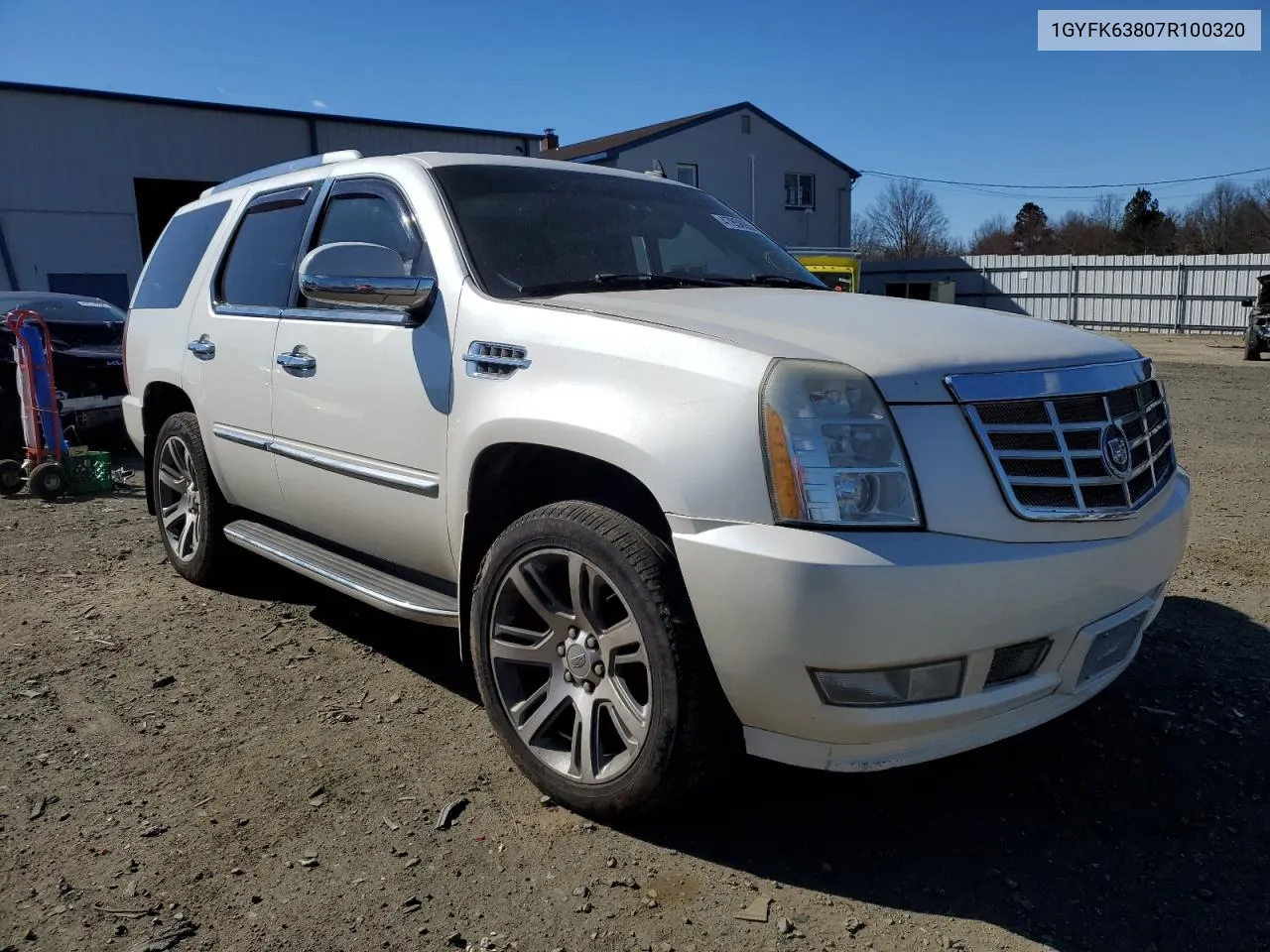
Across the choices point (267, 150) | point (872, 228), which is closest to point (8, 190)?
point (267, 150)

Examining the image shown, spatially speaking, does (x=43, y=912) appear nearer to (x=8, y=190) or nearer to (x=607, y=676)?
(x=607, y=676)

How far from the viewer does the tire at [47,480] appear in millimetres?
7582

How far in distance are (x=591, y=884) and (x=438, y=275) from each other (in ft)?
6.19

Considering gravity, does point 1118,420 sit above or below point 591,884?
above

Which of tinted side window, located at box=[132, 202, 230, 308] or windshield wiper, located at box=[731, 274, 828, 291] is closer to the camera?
windshield wiper, located at box=[731, 274, 828, 291]

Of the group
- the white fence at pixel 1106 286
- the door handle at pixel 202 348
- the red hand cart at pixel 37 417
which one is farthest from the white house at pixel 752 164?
the door handle at pixel 202 348

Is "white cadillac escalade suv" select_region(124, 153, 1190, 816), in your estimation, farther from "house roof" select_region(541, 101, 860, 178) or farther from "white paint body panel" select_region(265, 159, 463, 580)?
"house roof" select_region(541, 101, 860, 178)

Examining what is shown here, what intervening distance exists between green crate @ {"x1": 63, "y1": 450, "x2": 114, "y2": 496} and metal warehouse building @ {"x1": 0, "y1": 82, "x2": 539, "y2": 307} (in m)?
14.9

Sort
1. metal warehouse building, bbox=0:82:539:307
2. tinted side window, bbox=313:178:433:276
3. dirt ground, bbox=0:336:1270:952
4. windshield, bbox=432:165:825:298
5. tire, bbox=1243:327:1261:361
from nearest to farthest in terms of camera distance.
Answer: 1. dirt ground, bbox=0:336:1270:952
2. windshield, bbox=432:165:825:298
3. tinted side window, bbox=313:178:433:276
4. tire, bbox=1243:327:1261:361
5. metal warehouse building, bbox=0:82:539:307

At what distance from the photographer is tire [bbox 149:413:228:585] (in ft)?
15.5

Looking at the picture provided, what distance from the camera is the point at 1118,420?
270 cm

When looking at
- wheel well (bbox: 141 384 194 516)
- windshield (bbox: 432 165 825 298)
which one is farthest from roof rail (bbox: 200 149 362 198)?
A: wheel well (bbox: 141 384 194 516)

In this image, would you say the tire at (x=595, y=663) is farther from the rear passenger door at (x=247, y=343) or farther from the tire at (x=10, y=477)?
the tire at (x=10, y=477)

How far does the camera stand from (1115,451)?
262 centimetres
